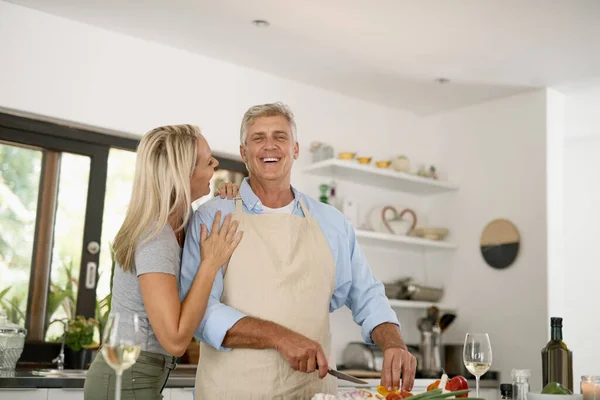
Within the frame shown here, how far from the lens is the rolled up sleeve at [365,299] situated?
2.23m

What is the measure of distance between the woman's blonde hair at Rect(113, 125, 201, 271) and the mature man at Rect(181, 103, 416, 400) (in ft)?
0.59

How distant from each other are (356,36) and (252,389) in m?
2.50

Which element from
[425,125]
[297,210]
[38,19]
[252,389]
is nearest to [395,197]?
[425,125]

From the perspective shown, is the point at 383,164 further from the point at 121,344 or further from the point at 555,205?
the point at 121,344

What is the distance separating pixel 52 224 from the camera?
3961 mm

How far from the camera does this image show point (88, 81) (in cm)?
397

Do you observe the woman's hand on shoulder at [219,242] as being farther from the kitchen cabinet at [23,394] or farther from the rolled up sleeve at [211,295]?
the kitchen cabinet at [23,394]

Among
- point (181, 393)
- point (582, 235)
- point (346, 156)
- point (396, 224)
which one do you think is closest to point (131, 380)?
point (181, 393)

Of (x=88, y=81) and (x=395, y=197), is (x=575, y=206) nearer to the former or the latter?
(x=395, y=197)

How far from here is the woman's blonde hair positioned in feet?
6.47

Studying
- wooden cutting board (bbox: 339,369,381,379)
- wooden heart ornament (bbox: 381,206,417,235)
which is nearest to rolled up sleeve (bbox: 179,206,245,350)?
wooden cutting board (bbox: 339,369,381,379)

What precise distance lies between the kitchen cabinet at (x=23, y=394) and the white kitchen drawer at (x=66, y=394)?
0.02m

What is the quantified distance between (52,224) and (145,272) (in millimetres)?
2245

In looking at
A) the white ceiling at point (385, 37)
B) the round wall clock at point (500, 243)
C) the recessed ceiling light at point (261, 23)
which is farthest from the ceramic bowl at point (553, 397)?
the round wall clock at point (500, 243)
